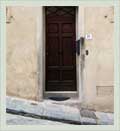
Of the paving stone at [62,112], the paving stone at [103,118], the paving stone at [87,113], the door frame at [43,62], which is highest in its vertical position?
the door frame at [43,62]

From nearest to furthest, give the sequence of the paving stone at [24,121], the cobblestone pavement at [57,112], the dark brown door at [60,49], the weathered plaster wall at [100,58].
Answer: the paving stone at [24,121], the cobblestone pavement at [57,112], the weathered plaster wall at [100,58], the dark brown door at [60,49]

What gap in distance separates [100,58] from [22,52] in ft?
6.07

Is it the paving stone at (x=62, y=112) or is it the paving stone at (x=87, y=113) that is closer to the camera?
the paving stone at (x=62, y=112)

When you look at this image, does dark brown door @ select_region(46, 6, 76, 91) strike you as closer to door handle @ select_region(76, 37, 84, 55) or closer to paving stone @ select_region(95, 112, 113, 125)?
door handle @ select_region(76, 37, 84, 55)

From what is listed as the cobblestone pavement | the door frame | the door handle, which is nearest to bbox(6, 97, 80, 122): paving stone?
the cobblestone pavement

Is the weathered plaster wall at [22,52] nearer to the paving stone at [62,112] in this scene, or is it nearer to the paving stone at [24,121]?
the paving stone at [62,112]

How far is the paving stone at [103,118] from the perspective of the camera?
21.2 feet

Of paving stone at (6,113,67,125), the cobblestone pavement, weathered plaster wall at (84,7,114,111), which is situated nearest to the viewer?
paving stone at (6,113,67,125)

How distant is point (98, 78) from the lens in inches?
293

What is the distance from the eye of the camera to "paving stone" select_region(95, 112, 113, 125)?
21.2 feet

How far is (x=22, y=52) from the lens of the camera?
302 inches

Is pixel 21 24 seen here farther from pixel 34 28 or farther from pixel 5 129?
pixel 5 129

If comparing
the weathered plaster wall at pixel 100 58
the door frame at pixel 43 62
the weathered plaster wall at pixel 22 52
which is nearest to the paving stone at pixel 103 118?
the weathered plaster wall at pixel 100 58

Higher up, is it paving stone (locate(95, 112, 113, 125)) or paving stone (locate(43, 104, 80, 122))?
paving stone (locate(43, 104, 80, 122))
